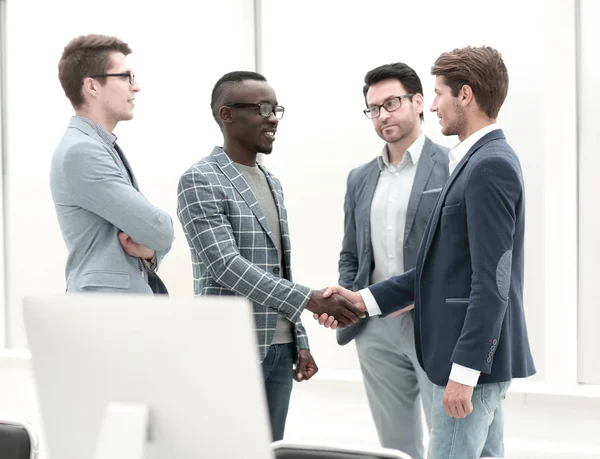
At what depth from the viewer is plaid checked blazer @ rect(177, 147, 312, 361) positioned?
8.01 feet

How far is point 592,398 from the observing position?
11.9 ft

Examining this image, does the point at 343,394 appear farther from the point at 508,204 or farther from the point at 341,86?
the point at 508,204

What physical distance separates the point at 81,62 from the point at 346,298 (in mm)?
1243

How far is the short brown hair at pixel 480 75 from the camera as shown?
211 centimetres

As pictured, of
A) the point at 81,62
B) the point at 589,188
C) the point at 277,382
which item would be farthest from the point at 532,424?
the point at 81,62

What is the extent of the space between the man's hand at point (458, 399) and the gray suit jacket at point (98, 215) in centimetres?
98

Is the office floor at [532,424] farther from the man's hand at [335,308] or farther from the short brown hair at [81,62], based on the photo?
the short brown hair at [81,62]

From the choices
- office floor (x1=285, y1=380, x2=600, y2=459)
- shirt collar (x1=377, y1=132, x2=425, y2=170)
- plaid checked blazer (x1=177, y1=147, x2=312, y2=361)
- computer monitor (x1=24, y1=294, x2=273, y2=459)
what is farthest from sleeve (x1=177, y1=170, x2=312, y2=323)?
computer monitor (x1=24, y1=294, x2=273, y2=459)

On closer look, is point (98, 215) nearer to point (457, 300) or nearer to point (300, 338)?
point (300, 338)

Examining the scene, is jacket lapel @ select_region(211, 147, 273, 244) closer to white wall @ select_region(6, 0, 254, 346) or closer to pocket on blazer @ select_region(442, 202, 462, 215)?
pocket on blazer @ select_region(442, 202, 462, 215)

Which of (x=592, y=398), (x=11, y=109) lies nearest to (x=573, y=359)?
(x=592, y=398)

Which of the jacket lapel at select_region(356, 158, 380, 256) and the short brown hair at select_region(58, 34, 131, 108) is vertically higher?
the short brown hair at select_region(58, 34, 131, 108)

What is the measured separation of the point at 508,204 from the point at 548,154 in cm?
190

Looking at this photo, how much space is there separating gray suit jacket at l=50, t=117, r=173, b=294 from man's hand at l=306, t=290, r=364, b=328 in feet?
2.04
